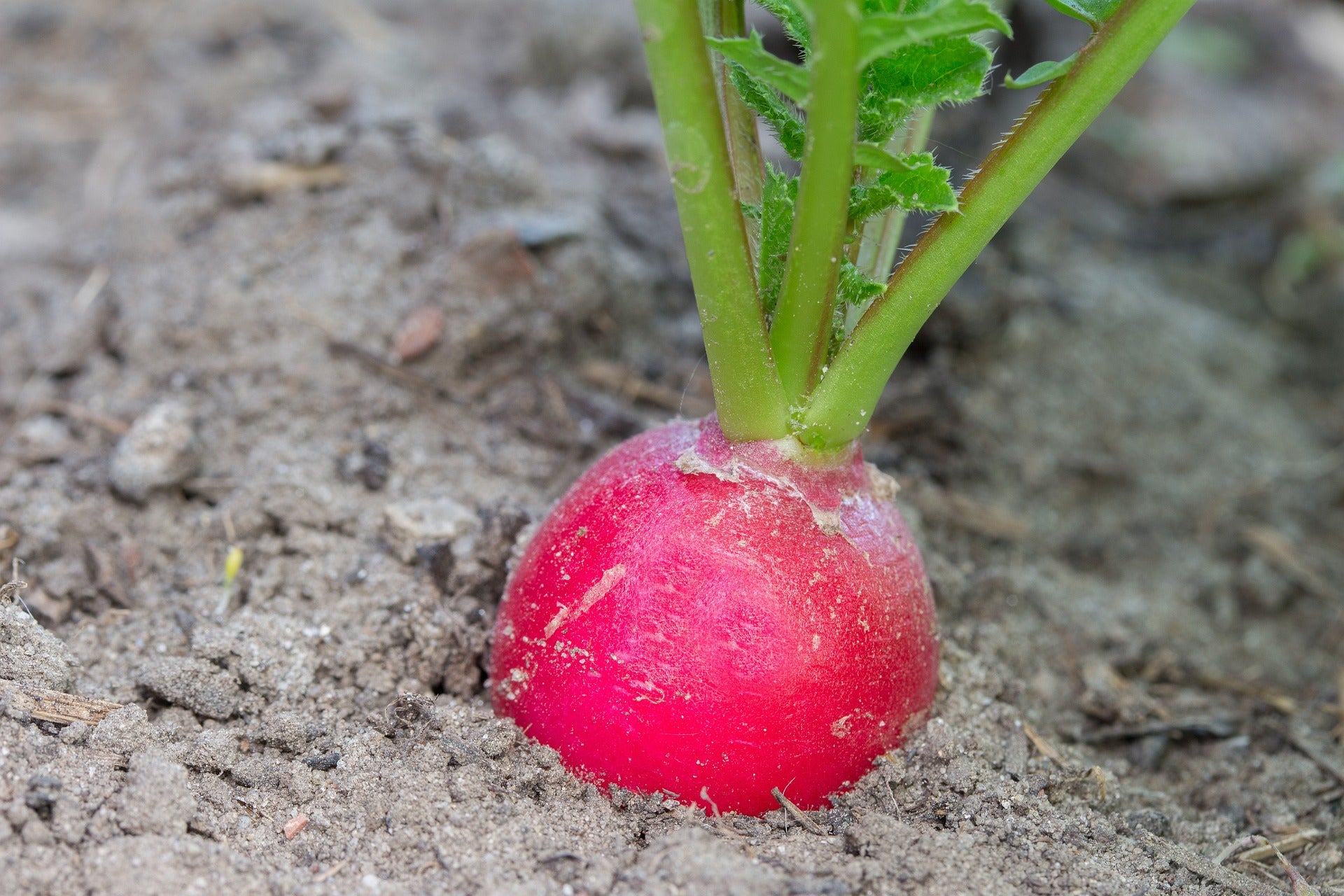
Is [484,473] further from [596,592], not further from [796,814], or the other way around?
[796,814]

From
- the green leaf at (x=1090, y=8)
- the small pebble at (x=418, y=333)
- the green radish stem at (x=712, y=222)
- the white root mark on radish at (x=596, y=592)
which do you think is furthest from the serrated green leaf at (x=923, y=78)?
the small pebble at (x=418, y=333)

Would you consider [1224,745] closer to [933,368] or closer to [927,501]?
[927,501]

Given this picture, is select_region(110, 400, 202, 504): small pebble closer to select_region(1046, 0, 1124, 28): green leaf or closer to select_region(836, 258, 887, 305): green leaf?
select_region(836, 258, 887, 305): green leaf

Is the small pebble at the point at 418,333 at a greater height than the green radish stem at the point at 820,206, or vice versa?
the green radish stem at the point at 820,206

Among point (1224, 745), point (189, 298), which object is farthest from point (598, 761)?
point (189, 298)

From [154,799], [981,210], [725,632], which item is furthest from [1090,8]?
Result: [154,799]

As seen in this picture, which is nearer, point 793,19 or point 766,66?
point 766,66

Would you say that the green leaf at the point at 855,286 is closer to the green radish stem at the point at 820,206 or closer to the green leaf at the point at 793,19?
the green radish stem at the point at 820,206

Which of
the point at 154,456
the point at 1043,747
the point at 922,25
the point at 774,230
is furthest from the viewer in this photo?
the point at 154,456
